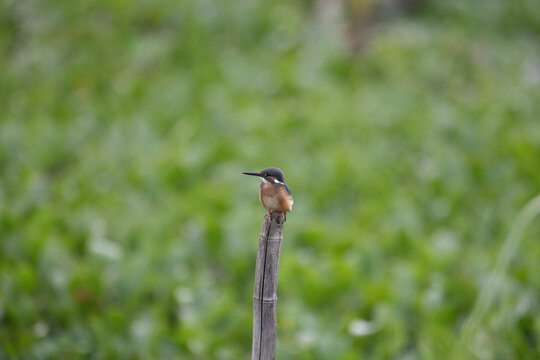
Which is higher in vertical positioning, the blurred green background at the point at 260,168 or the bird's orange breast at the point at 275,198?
the blurred green background at the point at 260,168

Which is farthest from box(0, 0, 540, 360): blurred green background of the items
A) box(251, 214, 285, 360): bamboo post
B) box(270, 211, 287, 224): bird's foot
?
box(270, 211, 287, 224): bird's foot

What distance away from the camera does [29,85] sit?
5.67 m

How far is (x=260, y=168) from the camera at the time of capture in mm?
4719

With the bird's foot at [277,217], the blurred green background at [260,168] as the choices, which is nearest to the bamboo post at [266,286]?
the bird's foot at [277,217]

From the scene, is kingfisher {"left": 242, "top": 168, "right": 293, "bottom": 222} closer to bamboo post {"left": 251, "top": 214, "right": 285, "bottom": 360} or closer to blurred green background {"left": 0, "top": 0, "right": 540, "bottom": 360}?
bamboo post {"left": 251, "top": 214, "right": 285, "bottom": 360}

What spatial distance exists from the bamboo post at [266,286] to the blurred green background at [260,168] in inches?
35.9

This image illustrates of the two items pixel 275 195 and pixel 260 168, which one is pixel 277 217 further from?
pixel 260 168

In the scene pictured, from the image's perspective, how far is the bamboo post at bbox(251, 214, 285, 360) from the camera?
161 centimetres

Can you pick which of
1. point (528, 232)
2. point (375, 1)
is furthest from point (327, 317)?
point (375, 1)

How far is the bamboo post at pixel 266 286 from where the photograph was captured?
1606 mm

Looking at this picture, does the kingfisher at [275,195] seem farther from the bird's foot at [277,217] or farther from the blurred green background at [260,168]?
the blurred green background at [260,168]

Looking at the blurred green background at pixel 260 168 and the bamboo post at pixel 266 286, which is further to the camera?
the blurred green background at pixel 260 168

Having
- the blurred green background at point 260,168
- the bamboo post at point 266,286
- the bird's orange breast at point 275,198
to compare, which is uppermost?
the blurred green background at point 260,168

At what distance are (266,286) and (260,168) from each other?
10.1ft
